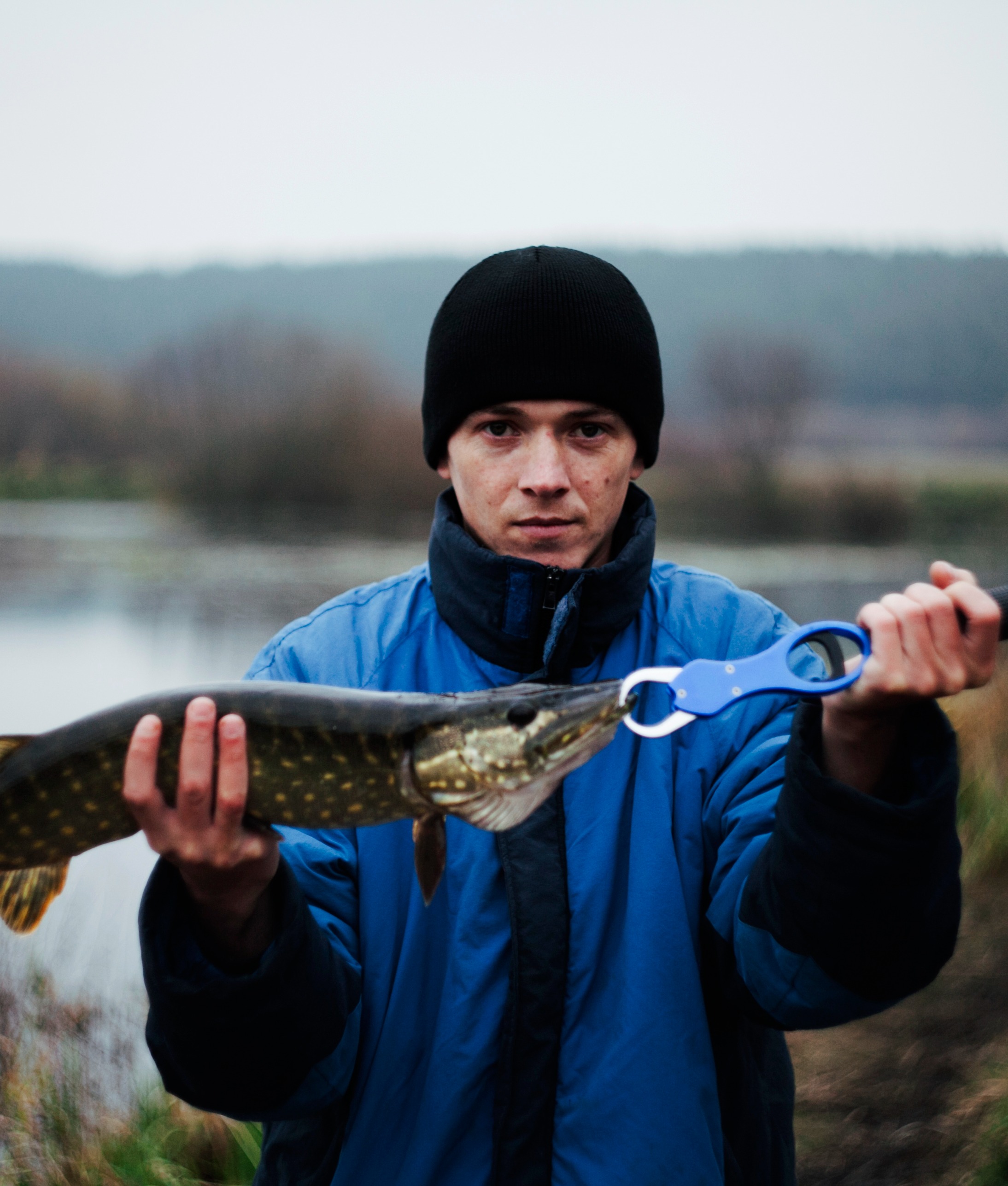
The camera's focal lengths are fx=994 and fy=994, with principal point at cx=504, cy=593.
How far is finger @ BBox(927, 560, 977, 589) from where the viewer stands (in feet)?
5.05

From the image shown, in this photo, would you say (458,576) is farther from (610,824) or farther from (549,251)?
(549,251)

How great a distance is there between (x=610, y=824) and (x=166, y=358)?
135 ft

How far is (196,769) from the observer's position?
1595 mm

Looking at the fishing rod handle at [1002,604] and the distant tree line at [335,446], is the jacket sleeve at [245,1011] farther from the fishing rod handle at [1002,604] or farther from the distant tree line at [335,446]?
the distant tree line at [335,446]

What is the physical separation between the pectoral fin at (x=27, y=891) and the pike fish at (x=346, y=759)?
0.06 meters

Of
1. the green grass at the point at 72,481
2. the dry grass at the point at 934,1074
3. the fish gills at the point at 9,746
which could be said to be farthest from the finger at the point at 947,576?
the green grass at the point at 72,481

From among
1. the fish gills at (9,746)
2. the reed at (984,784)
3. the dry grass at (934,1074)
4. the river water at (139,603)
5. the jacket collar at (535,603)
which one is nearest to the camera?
the fish gills at (9,746)

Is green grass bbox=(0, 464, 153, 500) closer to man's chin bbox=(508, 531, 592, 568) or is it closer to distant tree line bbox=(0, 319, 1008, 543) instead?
distant tree line bbox=(0, 319, 1008, 543)

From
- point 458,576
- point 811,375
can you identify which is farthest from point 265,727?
point 811,375

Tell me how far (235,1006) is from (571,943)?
0.61m

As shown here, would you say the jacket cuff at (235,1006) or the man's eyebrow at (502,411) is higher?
the man's eyebrow at (502,411)

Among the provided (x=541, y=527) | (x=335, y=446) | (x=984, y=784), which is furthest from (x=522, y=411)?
(x=335, y=446)

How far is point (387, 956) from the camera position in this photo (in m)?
1.89

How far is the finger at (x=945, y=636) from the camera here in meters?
1.49
